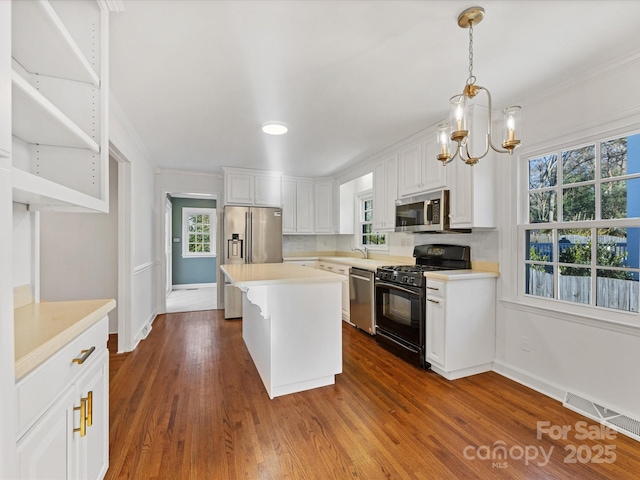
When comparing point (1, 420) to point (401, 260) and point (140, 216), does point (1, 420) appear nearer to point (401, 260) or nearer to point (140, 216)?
point (140, 216)

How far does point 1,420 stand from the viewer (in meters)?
0.74

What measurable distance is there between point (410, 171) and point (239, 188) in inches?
110

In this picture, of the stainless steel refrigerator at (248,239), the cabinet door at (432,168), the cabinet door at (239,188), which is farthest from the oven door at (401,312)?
the cabinet door at (239,188)

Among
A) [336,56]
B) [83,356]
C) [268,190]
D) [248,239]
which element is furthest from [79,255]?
[336,56]

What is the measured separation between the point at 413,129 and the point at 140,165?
335 cm

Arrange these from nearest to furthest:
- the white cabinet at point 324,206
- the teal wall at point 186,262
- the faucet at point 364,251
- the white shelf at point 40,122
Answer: the white shelf at point 40,122 → the faucet at point 364,251 → the white cabinet at point 324,206 → the teal wall at point 186,262

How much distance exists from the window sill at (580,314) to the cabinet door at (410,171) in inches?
57.1

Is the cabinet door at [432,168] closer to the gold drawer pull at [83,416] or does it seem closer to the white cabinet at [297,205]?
the white cabinet at [297,205]

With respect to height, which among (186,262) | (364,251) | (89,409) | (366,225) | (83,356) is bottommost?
(89,409)

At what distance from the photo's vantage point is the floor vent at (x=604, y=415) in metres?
1.90

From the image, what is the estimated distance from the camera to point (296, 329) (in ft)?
8.05

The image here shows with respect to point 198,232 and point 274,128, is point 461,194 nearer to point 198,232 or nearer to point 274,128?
point 274,128

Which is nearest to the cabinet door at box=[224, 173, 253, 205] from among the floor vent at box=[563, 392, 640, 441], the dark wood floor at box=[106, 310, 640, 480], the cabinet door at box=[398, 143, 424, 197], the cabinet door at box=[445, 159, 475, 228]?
the cabinet door at box=[398, 143, 424, 197]

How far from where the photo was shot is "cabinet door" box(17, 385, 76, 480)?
2.81 feet
